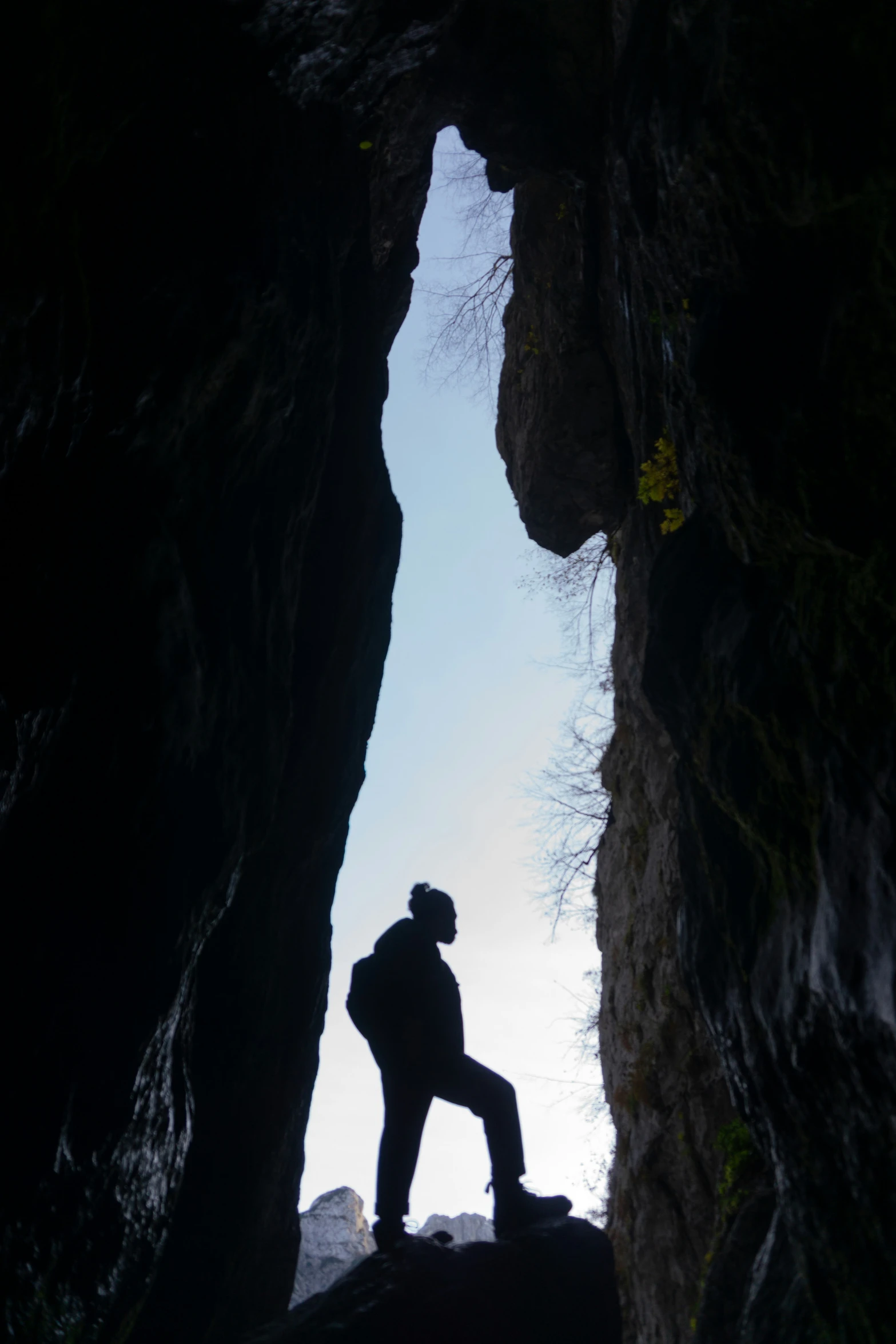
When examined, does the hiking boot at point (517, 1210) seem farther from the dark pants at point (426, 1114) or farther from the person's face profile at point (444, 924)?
the person's face profile at point (444, 924)

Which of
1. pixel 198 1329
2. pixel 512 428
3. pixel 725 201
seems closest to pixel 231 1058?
pixel 198 1329

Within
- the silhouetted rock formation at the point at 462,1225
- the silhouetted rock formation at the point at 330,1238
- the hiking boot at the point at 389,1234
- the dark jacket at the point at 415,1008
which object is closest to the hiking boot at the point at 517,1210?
the hiking boot at the point at 389,1234

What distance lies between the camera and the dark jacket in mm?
6242

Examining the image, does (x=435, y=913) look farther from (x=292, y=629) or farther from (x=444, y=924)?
(x=292, y=629)

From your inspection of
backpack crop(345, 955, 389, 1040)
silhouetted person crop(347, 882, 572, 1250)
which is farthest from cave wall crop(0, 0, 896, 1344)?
silhouetted person crop(347, 882, 572, 1250)

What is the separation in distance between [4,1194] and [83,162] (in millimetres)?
5325

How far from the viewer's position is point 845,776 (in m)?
3.87

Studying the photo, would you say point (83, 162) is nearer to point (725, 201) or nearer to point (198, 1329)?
point (725, 201)

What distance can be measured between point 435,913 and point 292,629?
8.65ft

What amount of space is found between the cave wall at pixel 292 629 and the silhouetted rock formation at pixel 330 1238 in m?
17.8

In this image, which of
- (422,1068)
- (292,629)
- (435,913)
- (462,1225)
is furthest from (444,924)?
(462,1225)

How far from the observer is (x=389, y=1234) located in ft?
19.6

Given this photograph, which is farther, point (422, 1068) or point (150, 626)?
point (422, 1068)

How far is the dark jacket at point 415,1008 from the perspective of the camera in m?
6.24
